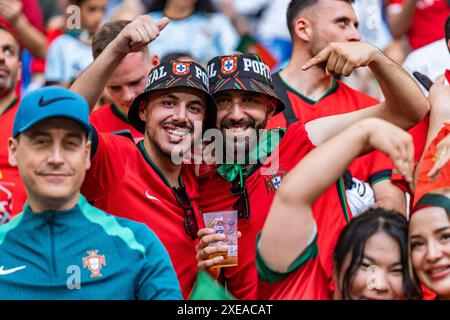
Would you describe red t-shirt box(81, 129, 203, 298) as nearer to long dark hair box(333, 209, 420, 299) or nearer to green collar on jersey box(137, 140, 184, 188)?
green collar on jersey box(137, 140, 184, 188)

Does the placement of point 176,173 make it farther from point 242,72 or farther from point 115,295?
point 115,295

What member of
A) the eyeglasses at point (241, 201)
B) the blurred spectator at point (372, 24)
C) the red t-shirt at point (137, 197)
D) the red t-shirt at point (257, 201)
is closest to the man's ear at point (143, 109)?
the red t-shirt at point (137, 197)

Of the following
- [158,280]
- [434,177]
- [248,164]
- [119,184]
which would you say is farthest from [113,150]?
[434,177]

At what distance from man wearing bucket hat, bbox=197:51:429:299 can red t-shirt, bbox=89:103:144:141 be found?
1.05m

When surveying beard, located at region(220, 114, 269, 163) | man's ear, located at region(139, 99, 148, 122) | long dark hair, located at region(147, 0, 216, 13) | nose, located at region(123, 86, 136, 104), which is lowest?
beard, located at region(220, 114, 269, 163)

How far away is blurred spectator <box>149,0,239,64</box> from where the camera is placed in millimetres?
8102

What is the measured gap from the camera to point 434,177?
429 cm

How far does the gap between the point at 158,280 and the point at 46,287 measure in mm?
429

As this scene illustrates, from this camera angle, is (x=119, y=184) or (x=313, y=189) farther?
(x=119, y=184)

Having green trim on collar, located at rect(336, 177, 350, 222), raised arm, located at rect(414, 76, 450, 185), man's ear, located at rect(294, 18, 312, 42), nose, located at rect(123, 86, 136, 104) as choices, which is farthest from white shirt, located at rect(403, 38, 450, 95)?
nose, located at rect(123, 86, 136, 104)

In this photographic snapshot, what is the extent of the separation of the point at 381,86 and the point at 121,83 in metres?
1.83

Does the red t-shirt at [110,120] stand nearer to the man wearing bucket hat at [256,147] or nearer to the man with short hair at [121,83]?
the man with short hair at [121,83]

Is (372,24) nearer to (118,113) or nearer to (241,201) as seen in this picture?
(118,113)
